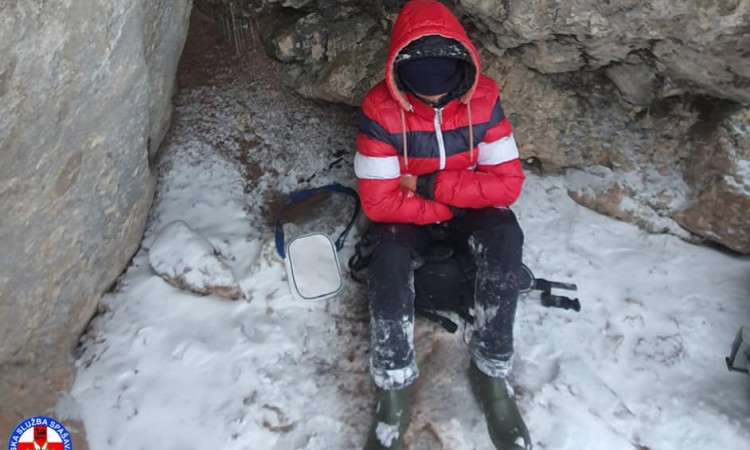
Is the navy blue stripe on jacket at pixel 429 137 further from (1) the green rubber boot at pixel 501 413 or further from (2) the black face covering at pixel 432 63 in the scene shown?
(1) the green rubber boot at pixel 501 413

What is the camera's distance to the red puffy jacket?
3.08m

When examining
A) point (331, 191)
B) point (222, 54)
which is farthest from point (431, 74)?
point (222, 54)

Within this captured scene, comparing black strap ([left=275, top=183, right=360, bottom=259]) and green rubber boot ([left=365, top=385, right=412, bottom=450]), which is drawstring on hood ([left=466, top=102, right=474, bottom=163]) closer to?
black strap ([left=275, top=183, right=360, bottom=259])

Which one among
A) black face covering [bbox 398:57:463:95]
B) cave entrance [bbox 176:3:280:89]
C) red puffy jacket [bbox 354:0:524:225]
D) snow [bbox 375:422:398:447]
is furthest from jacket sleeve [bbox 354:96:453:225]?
cave entrance [bbox 176:3:280:89]

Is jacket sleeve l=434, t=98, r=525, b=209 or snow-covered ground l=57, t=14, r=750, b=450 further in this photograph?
jacket sleeve l=434, t=98, r=525, b=209

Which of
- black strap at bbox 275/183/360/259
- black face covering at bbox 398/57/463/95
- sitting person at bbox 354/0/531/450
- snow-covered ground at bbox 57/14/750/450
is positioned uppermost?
black face covering at bbox 398/57/463/95

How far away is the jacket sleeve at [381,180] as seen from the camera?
3.08 m

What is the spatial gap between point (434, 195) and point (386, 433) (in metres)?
1.17

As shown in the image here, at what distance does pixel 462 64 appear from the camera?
2979mm

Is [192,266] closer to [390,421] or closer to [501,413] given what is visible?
[390,421]

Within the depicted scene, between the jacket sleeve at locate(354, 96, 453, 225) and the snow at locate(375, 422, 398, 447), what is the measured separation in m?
1.01

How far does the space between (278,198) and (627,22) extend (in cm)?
225

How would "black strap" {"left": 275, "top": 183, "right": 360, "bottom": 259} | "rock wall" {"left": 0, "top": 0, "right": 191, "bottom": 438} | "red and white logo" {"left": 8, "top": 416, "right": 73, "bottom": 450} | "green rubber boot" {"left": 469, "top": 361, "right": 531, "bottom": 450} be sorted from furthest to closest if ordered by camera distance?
"black strap" {"left": 275, "top": 183, "right": 360, "bottom": 259}
"red and white logo" {"left": 8, "top": 416, "right": 73, "bottom": 450}
"green rubber boot" {"left": 469, "top": 361, "right": 531, "bottom": 450}
"rock wall" {"left": 0, "top": 0, "right": 191, "bottom": 438}

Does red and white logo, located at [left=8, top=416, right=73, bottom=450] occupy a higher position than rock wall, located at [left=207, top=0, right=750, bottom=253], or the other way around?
rock wall, located at [left=207, top=0, right=750, bottom=253]
